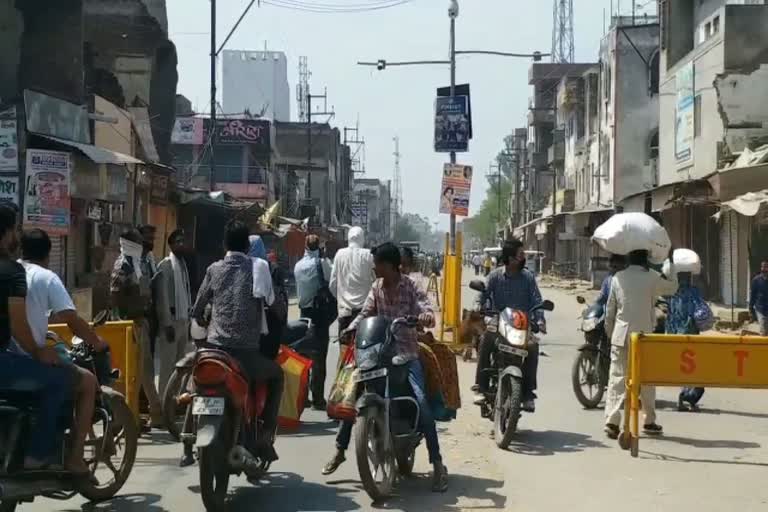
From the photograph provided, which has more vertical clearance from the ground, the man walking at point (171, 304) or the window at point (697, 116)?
the window at point (697, 116)

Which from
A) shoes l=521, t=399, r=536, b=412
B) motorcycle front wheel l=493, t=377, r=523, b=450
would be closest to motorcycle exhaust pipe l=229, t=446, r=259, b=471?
motorcycle front wheel l=493, t=377, r=523, b=450

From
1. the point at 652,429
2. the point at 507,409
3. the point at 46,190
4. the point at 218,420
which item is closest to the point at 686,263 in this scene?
the point at 652,429

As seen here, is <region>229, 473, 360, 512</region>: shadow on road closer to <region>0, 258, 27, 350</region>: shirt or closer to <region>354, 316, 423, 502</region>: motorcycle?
<region>354, 316, 423, 502</region>: motorcycle

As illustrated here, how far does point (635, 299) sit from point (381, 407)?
312 centimetres

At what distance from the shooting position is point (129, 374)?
8000mm

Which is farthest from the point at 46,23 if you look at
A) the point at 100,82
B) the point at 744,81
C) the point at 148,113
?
the point at 744,81

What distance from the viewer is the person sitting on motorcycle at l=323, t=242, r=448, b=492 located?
671cm

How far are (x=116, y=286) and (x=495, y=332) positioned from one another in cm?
339

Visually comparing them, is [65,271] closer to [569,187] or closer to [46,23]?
[46,23]

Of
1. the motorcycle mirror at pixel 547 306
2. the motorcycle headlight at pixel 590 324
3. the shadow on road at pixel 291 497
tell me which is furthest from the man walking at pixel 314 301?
the shadow on road at pixel 291 497

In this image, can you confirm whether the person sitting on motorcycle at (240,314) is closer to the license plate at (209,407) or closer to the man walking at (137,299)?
the license plate at (209,407)

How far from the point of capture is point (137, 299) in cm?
870

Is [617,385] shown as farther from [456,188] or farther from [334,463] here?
[456,188]

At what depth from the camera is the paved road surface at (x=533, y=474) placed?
6480 millimetres
